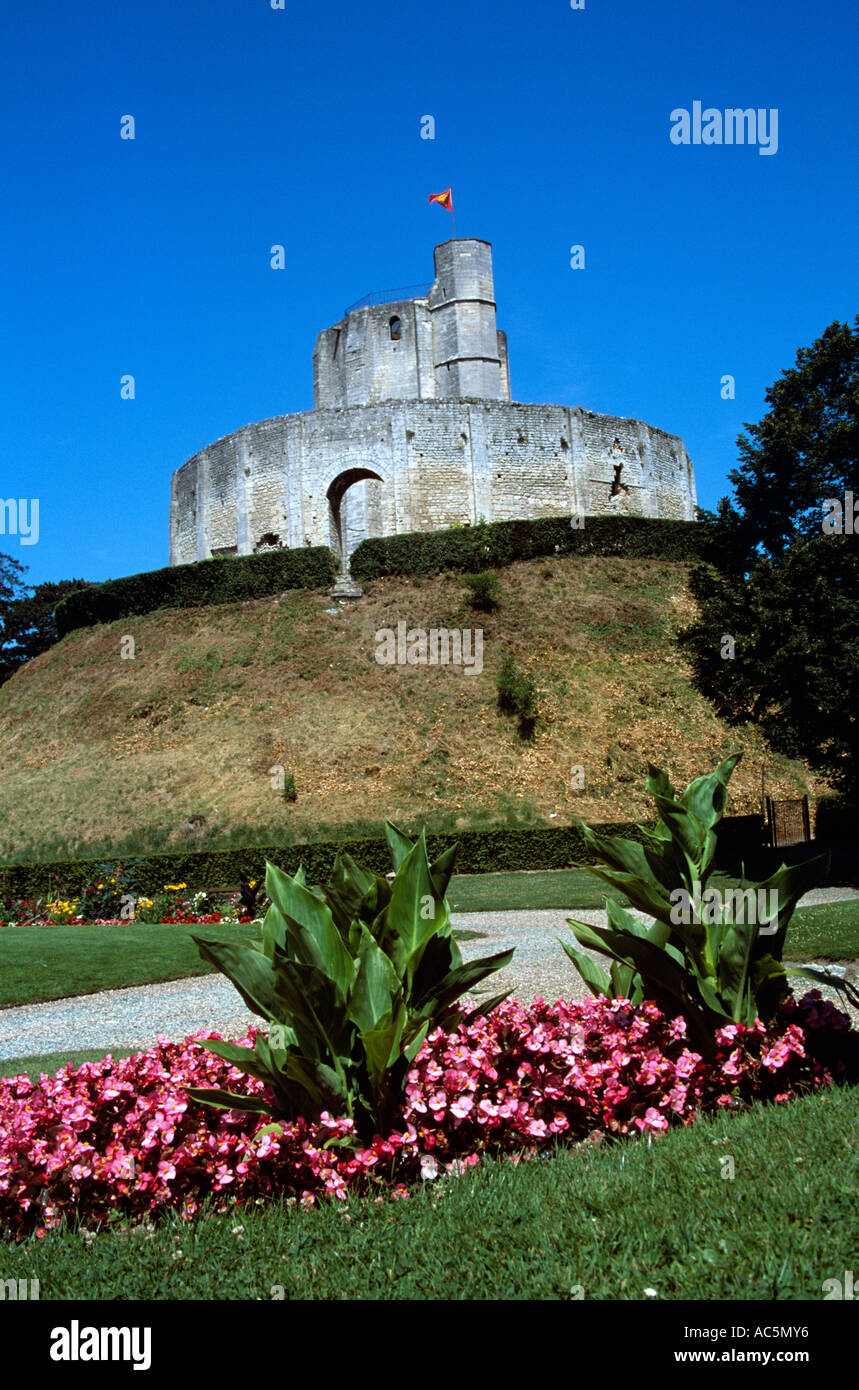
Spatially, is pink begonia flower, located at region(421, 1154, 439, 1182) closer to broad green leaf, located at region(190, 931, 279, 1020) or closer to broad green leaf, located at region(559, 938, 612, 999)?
broad green leaf, located at region(190, 931, 279, 1020)

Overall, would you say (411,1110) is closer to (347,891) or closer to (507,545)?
(347,891)

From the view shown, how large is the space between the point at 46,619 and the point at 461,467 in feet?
86.8

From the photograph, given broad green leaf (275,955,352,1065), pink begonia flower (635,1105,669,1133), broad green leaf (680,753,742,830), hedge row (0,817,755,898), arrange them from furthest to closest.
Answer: hedge row (0,817,755,898) < broad green leaf (680,753,742,830) < pink begonia flower (635,1105,669,1133) < broad green leaf (275,955,352,1065)

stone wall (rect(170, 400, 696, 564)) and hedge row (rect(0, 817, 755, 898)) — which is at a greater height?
stone wall (rect(170, 400, 696, 564))

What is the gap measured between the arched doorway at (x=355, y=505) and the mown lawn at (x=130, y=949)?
2571cm

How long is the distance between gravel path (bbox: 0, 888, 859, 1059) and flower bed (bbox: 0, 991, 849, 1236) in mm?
2537

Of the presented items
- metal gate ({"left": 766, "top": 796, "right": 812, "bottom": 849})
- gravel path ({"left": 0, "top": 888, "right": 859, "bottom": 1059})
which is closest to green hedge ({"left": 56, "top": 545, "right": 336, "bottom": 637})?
metal gate ({"left": 766, "top": 796, "right": 812, "bottom": 849})

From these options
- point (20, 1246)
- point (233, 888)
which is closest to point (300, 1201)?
point (20, 1246)

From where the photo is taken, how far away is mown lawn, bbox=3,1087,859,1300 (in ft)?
8.98

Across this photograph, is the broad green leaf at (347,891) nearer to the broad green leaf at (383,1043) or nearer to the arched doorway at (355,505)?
the broad green leaf at (383,1043)

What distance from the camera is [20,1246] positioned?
11.3ft

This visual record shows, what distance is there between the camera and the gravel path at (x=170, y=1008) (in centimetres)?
796

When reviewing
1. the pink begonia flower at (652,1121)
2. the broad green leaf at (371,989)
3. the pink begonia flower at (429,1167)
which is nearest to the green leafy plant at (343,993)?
the broad green leaf at (371,989)

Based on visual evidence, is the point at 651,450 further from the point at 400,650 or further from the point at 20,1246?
the point at 20,1246
